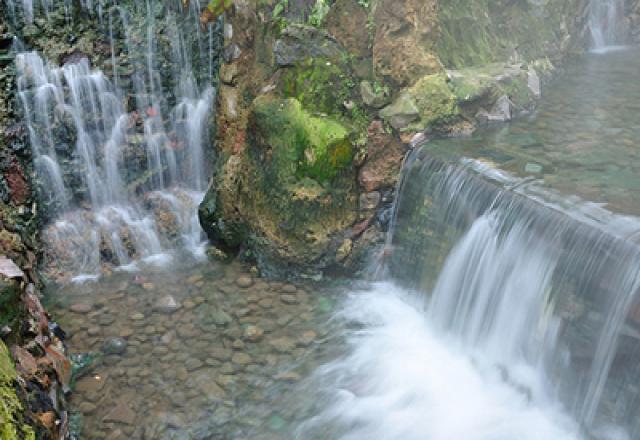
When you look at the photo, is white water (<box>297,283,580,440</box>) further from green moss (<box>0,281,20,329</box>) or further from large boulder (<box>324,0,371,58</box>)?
large boulder (<box>324,0,371,58</box>)

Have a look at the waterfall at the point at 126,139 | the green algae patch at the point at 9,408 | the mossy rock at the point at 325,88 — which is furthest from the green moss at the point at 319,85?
the green algae patch at the point at 9,408

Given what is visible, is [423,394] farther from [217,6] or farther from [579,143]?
[217,6]

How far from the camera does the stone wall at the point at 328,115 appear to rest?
22.7ft

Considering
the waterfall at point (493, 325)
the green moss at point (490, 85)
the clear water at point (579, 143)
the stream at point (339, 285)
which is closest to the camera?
the waterfall at point (493, 325)

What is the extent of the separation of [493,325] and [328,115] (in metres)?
3.03

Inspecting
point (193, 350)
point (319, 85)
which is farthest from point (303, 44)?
point (193, 350)

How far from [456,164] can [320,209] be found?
1.61m

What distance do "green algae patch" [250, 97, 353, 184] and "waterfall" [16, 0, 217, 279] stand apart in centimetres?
179

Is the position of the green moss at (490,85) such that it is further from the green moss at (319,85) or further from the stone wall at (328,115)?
the green moss at (319,85)

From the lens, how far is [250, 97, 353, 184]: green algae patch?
22.2ft

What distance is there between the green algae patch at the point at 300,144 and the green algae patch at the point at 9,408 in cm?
360

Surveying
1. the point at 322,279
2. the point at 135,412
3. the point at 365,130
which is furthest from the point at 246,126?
the point at 135,412

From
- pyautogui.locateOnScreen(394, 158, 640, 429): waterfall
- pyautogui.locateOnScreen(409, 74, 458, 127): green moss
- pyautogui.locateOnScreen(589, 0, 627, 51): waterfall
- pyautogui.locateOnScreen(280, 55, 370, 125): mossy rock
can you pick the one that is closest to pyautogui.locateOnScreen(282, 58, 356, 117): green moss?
pyautogui.locateOnScreen(280, 55, 370, 125): mossy rock

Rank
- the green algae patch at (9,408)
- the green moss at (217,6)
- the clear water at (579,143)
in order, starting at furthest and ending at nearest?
the green moss at (217,6)
the clear water at (579,143)
the green algae patch at (9,408)
